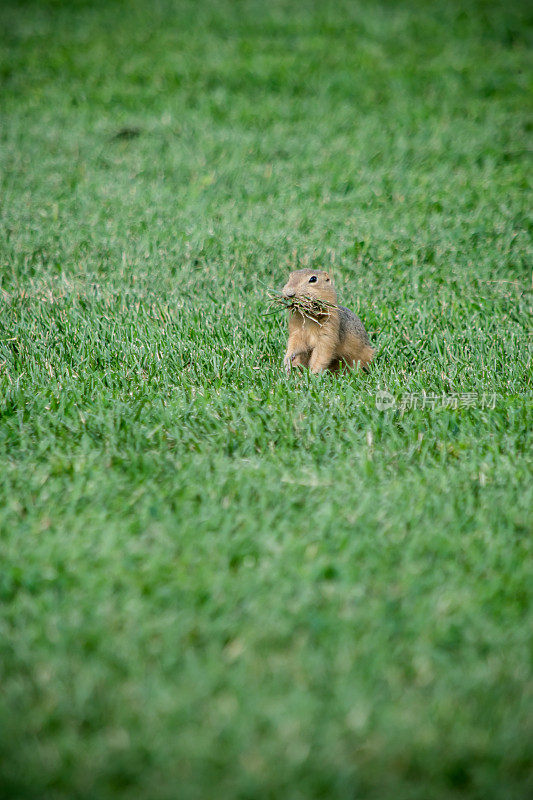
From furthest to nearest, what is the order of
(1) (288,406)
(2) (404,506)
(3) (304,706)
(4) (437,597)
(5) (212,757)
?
(1) (288,406)
(2) (404,506)
(4) (437,597)
(3) (304,706)
(5) (212,757)

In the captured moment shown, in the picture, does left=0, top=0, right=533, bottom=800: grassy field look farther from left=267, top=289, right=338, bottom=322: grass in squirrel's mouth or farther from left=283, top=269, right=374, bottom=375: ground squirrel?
left=267, top=289, right=338, bottom=322: grass in squirrel's mouth

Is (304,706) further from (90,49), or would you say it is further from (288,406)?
(90,49)

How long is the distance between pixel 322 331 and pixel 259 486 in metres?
1.33

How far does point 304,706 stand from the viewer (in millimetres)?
1805

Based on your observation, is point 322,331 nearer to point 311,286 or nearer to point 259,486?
point 311,286

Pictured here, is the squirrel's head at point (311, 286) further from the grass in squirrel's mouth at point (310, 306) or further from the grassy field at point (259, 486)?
the grassy field at point (259, 486)

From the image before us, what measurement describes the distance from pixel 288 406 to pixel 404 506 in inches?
38.9

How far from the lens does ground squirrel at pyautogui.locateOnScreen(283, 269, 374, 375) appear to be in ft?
12.6

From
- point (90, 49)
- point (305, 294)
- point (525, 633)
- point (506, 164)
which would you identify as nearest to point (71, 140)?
point (90, 49)

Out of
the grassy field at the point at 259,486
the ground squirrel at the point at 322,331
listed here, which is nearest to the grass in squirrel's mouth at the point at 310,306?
the ground squirrel at the point at 322,331

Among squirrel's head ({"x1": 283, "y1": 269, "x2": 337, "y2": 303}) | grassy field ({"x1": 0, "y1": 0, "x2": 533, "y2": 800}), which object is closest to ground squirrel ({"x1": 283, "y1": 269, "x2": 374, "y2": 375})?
squirrel's head ({"x1": 283, "y1": 269, "x2": 337, "y2": 303})

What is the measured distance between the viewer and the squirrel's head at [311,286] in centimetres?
383

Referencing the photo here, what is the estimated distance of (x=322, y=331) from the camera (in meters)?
3.86

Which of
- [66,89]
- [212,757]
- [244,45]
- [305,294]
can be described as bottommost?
[212,757]
